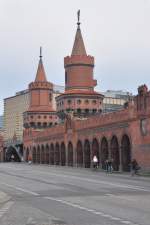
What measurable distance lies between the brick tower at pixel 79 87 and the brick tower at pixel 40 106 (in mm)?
16942

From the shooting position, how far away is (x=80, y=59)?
265 ft

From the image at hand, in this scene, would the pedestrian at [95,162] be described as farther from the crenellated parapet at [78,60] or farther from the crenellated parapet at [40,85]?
the crenellated parapet at [40,85]

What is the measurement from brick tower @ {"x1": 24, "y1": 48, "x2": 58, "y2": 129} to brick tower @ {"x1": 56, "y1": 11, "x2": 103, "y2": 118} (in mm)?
16942

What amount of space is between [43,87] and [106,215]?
86.3 m

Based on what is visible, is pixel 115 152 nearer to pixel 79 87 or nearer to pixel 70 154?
pixel 70 154

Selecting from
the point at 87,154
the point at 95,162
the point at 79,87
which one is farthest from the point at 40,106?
the point at 95,162

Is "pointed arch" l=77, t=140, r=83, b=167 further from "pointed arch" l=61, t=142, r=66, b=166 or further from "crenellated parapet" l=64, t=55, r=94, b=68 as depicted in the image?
"crenellated parapet" l=64, t=55, r=94, b=68

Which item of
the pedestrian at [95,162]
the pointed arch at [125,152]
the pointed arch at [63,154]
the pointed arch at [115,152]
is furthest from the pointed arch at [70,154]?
the pointed arch at [125,152]

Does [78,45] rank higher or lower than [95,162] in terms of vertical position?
higher

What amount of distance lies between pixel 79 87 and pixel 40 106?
21.2 m

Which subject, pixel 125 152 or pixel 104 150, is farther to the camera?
pixel 104 150

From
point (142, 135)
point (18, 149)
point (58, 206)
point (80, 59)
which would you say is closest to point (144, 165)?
point (142, 135)

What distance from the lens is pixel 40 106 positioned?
99875mm

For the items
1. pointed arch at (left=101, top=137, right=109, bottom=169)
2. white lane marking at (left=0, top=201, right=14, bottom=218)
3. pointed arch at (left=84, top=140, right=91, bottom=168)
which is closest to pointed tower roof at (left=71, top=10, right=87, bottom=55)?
pointed arch at (left=84, top=140, right=91, bottom=168)
